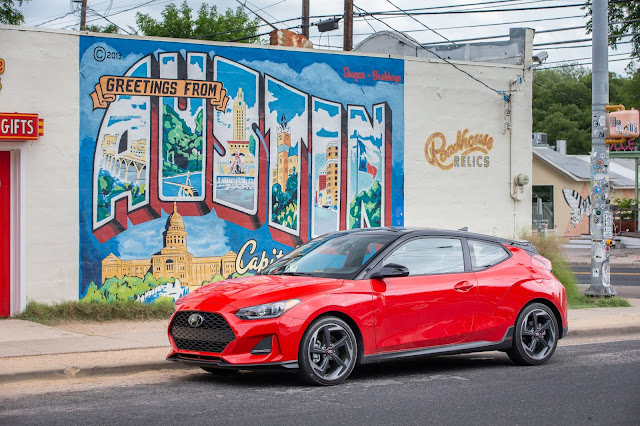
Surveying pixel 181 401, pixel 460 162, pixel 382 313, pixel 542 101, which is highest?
pixel 542 101

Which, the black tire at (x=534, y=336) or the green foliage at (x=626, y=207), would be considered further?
the green foliage at (x=626, y=207)

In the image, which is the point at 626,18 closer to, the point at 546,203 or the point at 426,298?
the point at 546,203

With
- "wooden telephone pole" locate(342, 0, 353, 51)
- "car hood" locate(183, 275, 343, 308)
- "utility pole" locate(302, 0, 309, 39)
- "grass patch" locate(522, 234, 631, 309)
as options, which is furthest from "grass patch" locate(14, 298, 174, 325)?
"utility pole" locate(302, 0, 309, 39)

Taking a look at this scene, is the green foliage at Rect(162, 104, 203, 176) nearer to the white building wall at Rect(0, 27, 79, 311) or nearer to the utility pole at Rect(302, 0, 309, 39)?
the white building wall at Rect(0, 27, 79, 311)

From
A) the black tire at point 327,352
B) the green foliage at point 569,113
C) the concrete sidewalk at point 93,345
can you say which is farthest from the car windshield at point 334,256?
the green foliage at point 569,113

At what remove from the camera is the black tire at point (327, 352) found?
819 centimetres

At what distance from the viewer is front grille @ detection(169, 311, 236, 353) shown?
8172mm

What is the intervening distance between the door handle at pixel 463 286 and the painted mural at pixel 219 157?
6.06 meters

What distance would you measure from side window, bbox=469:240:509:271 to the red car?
0.05 feet

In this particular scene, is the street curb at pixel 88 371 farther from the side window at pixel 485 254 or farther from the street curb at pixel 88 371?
the side window at pixel 485 254

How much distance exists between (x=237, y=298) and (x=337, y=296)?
973mm

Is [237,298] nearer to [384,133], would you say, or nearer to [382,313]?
[382,313]

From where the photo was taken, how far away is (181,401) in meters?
7.75

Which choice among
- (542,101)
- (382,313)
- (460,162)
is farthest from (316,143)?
(542,101)
